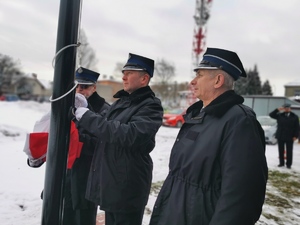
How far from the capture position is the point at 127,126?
1.87m

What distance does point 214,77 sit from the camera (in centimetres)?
158

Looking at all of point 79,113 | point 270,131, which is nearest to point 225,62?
point 79,113

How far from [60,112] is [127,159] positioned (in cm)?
67

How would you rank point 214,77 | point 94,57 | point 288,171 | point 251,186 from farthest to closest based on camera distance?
point 94,57
point 288,171
point 214,77
point 251,186

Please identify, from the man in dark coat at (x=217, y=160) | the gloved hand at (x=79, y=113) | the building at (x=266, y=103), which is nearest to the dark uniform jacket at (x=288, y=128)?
the man in dark coat at (x=217, y=160)

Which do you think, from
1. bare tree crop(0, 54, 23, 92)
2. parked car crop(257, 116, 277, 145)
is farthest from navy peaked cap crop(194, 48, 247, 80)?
parked car crop(257, 116, 277, 145)

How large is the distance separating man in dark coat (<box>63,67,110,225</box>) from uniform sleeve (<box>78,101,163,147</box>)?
0.58 meters

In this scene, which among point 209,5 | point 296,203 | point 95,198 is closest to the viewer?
point 95,198

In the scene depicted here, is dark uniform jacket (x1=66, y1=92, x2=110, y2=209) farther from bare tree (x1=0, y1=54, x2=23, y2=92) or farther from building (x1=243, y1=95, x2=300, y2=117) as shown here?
building (x1=243, y1=95, x2=300, y2=117)

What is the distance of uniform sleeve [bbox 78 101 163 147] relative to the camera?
1.74 metres

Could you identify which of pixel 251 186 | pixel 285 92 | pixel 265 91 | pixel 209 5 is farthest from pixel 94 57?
pixel 251 186

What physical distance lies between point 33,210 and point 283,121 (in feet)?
23.6

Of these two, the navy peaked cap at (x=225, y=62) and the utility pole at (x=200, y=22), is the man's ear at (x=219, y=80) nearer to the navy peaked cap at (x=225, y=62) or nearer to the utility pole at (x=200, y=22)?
the navy peaked cap at (x=225, y=62)

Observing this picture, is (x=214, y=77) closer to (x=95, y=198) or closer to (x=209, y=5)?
(x=95, y=198)
